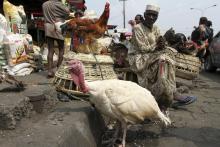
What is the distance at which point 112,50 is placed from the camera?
37.1ft

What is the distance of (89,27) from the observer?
19.1 ft

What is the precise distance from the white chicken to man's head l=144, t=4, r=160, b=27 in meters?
1.79

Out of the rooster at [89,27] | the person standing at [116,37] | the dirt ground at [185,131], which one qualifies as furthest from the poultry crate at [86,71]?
the person standing at [116,37]

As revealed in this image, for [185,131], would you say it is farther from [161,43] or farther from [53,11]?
[53,11]

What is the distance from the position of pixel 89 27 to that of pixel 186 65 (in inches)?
88.1

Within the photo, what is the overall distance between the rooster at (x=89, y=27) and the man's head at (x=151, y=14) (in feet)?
2.43

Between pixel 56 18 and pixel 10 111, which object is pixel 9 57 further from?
pixel 10 111

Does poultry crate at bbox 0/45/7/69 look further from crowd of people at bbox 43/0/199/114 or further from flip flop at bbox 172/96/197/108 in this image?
flip flop at bbox 172/96/197/108

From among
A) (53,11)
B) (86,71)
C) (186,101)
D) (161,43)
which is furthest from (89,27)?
(186,101)

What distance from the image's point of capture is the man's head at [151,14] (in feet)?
20.4

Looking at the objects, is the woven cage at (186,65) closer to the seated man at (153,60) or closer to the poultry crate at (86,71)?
the seated man at (153,60)

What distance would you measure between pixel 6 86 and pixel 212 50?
11.3 meters

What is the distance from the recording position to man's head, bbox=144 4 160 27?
6223mm

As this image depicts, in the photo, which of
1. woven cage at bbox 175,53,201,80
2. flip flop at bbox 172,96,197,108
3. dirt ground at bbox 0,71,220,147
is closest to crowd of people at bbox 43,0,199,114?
dirt ground at bbox 0,71,220,147
